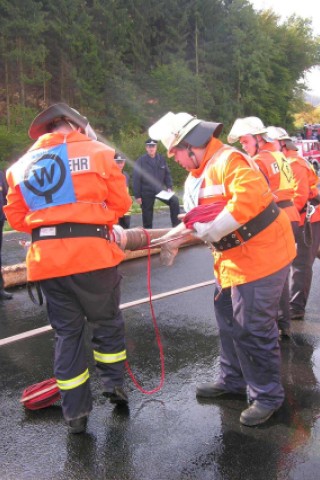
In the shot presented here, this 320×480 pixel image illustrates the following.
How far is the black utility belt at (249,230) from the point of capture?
2.94 meters

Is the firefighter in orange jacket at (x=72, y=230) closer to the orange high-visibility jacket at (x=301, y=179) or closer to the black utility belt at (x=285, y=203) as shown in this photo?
the black utility belt at (x=285, y=203)

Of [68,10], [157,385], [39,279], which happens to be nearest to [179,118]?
[39,279]

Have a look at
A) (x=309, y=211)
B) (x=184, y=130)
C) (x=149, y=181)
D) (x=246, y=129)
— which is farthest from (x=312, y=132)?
(x=184, y=130)

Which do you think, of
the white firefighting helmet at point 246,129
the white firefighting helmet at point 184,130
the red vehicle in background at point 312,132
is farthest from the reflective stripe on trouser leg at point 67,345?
the red vehicle in background at point 312,132

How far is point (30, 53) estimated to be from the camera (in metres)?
28.8

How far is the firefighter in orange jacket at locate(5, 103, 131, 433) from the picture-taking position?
115 inches

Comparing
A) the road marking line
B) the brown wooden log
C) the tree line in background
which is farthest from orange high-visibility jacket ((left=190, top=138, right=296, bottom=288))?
the tree line in background

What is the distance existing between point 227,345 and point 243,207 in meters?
1.20

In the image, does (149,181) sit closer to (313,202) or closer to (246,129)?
(313,202)

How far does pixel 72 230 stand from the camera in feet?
9.72

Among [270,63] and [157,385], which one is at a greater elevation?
[270,63]

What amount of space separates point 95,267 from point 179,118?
109 cm

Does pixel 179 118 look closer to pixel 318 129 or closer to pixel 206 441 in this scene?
pixel 206 441

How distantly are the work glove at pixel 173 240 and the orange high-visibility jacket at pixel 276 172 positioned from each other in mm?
1409
